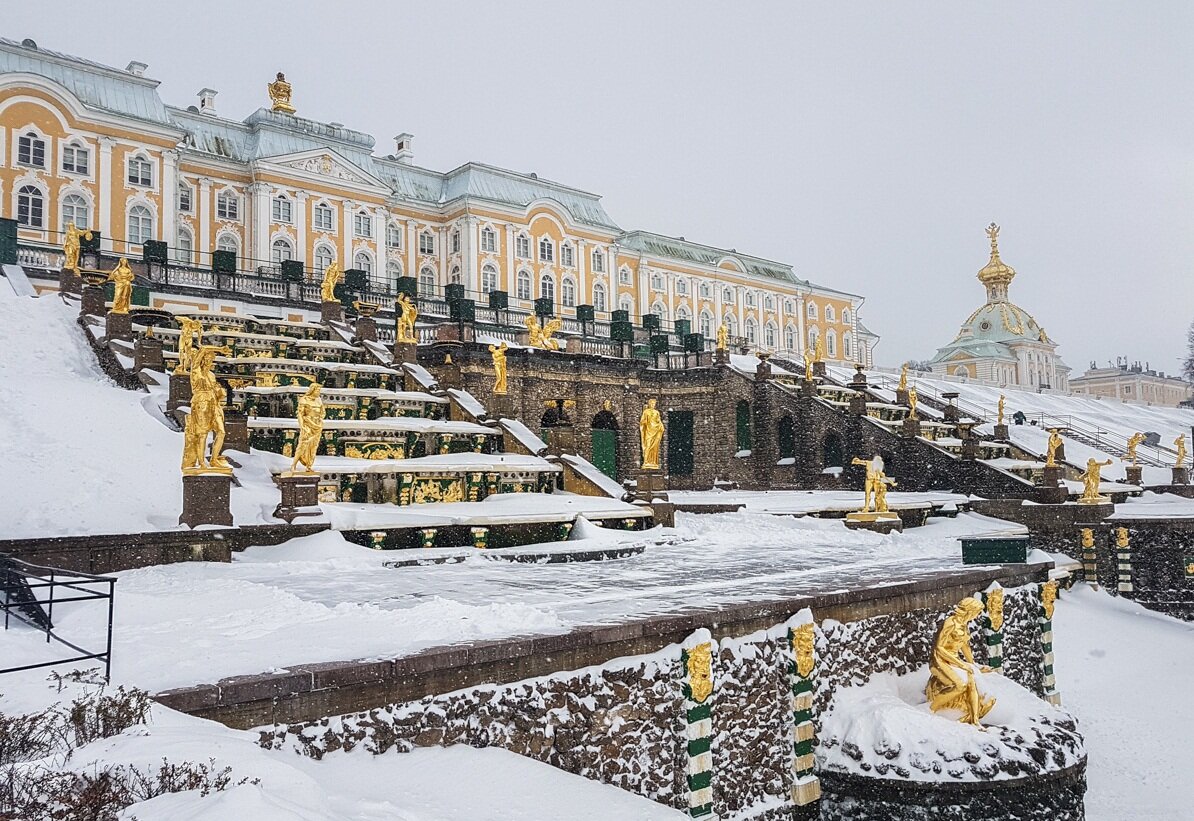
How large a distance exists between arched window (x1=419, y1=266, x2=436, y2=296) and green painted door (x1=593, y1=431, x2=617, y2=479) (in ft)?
71.1

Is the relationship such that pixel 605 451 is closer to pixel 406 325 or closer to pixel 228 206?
pixel 406 325

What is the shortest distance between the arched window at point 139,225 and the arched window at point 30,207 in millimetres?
3373

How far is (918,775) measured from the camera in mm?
10023

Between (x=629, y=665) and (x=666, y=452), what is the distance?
92.0 ft

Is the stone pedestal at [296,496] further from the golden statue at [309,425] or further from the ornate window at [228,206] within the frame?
the ornate window at [228,206]

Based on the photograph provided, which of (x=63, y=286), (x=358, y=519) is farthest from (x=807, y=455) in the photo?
(x=63, y=286)

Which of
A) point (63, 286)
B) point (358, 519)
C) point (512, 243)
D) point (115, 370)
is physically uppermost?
point (512, 243)

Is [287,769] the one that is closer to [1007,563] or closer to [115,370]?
[1007,563]

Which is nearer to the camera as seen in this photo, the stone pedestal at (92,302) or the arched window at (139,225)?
the stone pedestal at (92,302)

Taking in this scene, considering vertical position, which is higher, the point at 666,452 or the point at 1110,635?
Result: the point at 666,452

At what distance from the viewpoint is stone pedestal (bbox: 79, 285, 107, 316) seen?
73.7ft

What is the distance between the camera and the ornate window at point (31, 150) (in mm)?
36875

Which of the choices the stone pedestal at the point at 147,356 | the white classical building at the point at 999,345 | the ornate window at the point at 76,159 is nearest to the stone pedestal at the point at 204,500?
the stone pedestal at the point at 147,356

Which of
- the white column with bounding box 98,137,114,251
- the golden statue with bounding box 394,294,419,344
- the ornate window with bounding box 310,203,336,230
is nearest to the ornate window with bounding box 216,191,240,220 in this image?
the ornate window with bounding box 310,203,336,230
